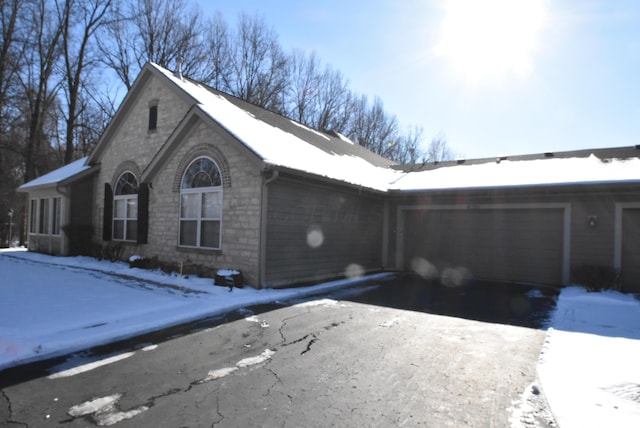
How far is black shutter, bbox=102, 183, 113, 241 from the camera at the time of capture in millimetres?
13703

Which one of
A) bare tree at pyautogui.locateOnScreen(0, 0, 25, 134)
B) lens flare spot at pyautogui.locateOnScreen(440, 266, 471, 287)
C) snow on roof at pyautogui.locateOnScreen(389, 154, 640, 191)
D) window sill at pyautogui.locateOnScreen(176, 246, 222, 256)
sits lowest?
lens flare spot at pyautogui.locateOnScreen(440, 266, 471, 287)

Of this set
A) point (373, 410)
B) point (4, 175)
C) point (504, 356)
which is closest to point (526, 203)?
point (504, 356)

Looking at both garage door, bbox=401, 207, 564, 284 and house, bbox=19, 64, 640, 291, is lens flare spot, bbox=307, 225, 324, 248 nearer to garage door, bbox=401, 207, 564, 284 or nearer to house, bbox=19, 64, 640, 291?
house, bbox=19, 64, 640, 291

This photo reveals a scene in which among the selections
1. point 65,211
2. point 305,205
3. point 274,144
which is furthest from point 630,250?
point 65,211

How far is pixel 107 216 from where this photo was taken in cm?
1383

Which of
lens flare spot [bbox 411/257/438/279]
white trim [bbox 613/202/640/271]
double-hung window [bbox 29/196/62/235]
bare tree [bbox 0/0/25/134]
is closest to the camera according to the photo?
white trim [bbox 613/202/640/271]

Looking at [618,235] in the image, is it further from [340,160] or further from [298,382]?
[298,382]

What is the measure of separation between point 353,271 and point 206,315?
6153mm

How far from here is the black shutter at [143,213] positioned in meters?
11.8

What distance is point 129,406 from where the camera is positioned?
127 inches

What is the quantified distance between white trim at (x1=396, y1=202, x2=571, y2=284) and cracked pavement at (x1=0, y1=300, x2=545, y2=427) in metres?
5.99

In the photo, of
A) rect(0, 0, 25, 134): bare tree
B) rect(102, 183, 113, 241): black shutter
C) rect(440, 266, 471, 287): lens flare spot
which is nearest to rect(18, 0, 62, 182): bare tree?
rect(0, 0, 25, 134): bare tree

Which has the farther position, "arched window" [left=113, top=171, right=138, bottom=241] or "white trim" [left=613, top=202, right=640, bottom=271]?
"arched window" [left=113, top=171, right=138, bottom=241]

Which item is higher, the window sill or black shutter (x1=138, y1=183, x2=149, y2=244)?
black shutter (x1=138, y1=183, x2=149, y2=244)
